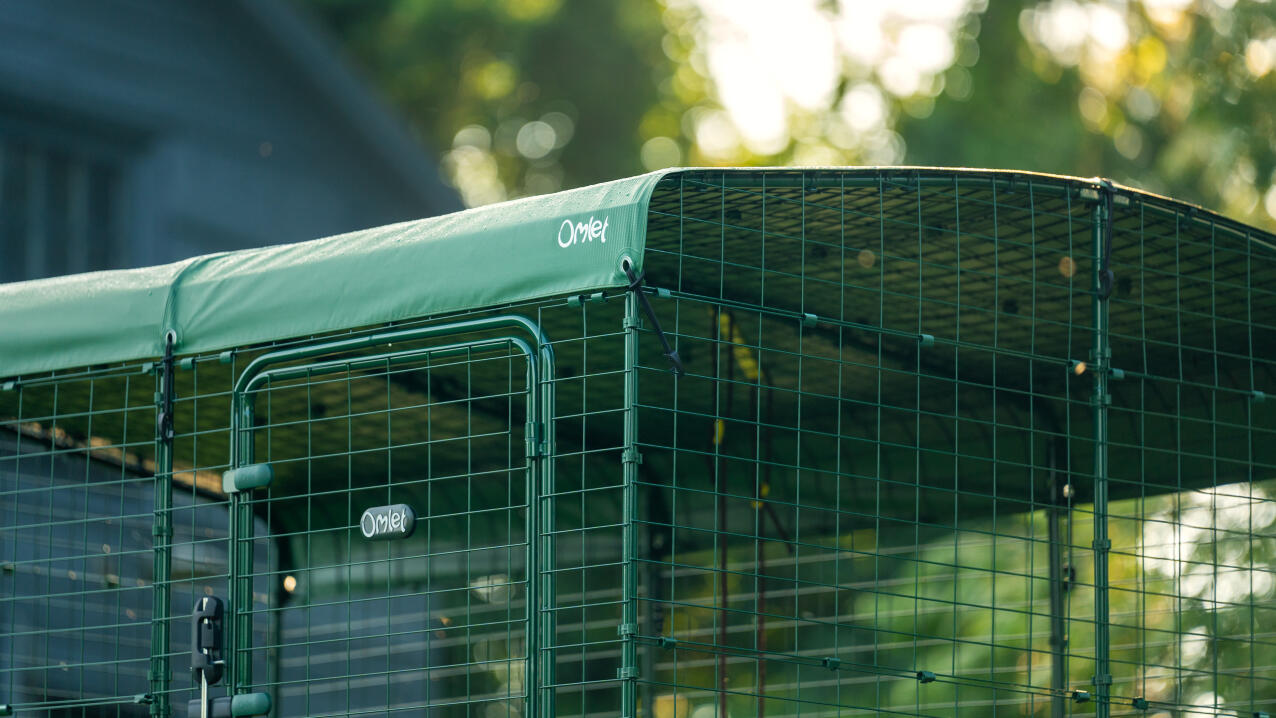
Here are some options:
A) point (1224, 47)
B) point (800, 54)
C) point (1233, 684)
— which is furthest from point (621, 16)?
point (1233, 684)

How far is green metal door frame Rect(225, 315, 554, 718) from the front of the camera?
4.21 meters

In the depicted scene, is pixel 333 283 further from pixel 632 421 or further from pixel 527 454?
pixel 632 421

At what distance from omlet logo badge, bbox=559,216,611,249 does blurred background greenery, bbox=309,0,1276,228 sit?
1131 centimetres

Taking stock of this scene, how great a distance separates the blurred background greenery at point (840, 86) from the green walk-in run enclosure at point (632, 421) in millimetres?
7626

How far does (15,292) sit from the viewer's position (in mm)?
5281

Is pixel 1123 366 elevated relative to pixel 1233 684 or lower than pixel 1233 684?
elevated

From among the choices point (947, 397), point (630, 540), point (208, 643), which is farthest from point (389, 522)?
point (947, 397)

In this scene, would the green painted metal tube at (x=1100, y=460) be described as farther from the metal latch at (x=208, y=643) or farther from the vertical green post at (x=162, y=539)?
the vertical green post at (x=162, y=539)

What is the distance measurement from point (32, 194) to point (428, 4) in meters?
9.64

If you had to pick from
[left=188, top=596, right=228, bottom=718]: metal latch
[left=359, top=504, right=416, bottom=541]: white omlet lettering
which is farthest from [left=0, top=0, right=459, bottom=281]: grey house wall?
[left=359, top=504, right=416, bottom=541]: white omlet lettering

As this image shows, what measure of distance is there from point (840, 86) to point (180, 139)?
40.4 ft

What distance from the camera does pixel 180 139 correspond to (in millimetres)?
10172

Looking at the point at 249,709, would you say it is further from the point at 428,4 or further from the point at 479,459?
the point at 428,4

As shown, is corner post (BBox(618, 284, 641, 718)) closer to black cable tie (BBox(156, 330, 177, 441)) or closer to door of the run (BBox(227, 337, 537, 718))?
door of the run (BBox(227, 337, 537, 718))
